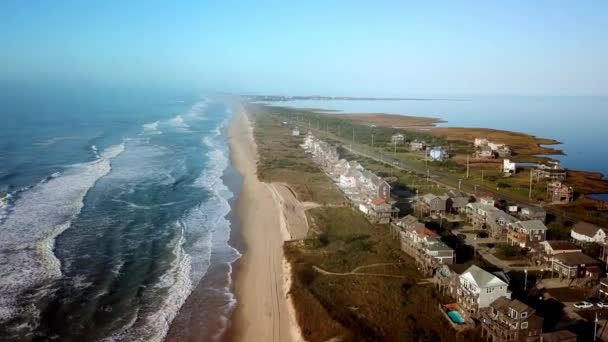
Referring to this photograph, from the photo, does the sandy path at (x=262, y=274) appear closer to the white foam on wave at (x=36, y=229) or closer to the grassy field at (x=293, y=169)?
the grassy field at (x=293, y=169)

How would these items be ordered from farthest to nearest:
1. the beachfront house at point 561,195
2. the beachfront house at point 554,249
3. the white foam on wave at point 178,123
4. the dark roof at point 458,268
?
1. the white foam on wave at point 178,123
2. the beachfront house at point 561,195
3. the beachfront house at point 554,249
4. the dark roof at point 458,268

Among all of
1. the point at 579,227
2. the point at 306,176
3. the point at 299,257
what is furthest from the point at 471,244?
the point at 306,176

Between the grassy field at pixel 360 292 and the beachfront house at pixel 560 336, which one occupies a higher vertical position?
the beachfront house at pixel 560 336

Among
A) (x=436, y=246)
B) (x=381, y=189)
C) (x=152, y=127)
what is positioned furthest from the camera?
(x=152, y=127)

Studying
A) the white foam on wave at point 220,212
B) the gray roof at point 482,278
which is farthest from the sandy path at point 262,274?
the gray roof at point 482,278

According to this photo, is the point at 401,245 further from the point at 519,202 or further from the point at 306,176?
the point at 306,176

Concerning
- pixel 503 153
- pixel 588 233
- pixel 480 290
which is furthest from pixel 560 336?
pixel 503 153

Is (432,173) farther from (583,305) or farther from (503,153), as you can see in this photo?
(583,305)
